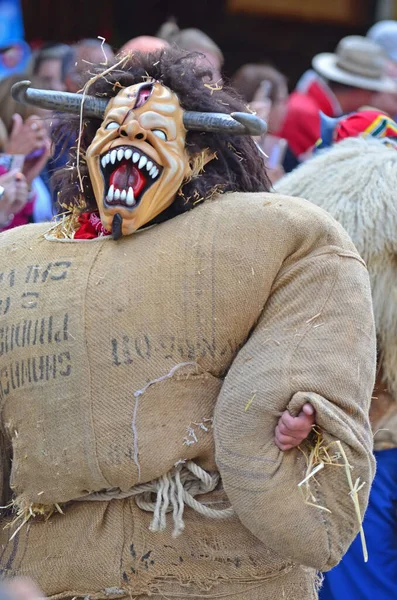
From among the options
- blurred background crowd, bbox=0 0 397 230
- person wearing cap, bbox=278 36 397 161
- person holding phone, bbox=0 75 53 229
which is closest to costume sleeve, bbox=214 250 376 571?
blurred background crowd, bbox=0 0 397 230

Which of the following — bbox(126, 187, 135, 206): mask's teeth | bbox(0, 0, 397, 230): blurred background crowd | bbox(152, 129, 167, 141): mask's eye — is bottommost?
bbox(0, 0, 397, 230): blurred background crowd

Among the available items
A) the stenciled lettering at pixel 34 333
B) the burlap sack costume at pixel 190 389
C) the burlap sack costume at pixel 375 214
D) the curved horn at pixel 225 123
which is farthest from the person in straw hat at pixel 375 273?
the stenciled lettering at pixel 34 333

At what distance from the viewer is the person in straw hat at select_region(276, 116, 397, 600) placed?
264 cm

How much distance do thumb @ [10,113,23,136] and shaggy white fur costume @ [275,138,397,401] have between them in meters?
1.62

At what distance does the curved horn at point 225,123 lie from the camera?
207 cm

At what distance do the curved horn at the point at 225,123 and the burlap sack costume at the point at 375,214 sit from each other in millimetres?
667

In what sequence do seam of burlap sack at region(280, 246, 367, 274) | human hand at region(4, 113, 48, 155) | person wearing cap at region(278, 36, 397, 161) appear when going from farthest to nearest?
person wearing cap at region(278, 36, 397, 161), human hand at region(4, 113, 48, 155), seam of burlap sack at region(280, 246, 367, 274)

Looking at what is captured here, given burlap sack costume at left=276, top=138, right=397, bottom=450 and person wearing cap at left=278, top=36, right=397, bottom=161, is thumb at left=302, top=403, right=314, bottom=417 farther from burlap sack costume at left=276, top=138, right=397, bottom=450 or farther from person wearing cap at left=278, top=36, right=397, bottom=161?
person wearing cap at left=278, top=36, right=397, bottom=161

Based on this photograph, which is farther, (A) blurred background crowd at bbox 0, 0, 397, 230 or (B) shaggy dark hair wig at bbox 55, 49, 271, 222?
(A) blurred background crowd at bbox 0, 0, 397, 230

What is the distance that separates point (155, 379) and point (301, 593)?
26.8 inches

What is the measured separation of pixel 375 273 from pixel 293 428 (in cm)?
86

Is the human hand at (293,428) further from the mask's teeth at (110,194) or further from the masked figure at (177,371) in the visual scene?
the mask's teeth at (110,194)

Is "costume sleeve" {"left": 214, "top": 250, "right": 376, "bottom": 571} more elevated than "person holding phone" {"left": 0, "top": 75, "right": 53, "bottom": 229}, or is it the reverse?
"costume sleeve" {"left": 214, "top": 250, "right": 376, "bottom": 571}

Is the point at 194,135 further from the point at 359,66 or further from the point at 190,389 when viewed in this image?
the point at 359,66
